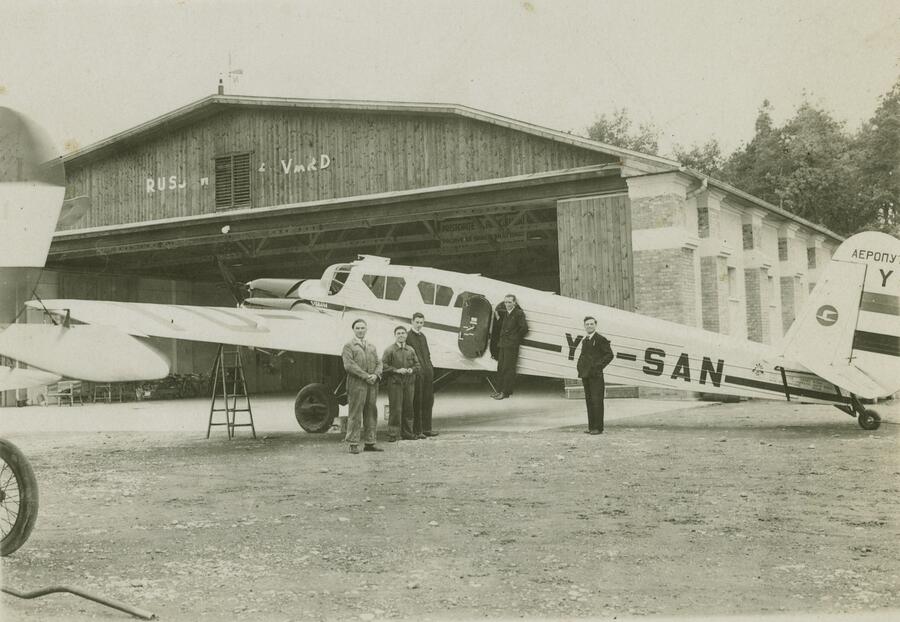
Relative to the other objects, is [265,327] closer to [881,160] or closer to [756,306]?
[881,160]

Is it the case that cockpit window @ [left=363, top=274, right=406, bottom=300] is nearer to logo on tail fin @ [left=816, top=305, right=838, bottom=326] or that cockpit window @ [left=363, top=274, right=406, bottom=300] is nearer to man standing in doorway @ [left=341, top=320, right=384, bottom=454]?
man standing in doorway @ [left=341, top=320, right=384, bottom=454]

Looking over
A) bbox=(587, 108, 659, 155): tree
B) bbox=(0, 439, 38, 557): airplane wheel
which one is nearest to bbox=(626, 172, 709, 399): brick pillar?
bbox=(0, 439, 38, 557): airplane wheel

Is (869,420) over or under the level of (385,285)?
under

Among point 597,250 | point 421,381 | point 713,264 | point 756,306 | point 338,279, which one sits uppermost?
point 597,250

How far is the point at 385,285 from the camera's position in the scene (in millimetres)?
12945

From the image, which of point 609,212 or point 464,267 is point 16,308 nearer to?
point 609,212

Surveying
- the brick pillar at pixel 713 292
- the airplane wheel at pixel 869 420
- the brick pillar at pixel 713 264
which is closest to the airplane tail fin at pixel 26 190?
the airplane wheel at pixel 869 420

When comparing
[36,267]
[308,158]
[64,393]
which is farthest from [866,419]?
[64,393]

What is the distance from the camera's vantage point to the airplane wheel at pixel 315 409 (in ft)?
38.8

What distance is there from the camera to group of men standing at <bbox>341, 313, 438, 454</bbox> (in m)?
9.59

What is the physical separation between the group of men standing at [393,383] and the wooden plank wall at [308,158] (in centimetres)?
711

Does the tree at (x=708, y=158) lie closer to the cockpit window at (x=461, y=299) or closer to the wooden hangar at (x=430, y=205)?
the wooden hangar at (x=430, y=205)

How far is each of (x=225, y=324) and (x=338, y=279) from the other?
106 inches

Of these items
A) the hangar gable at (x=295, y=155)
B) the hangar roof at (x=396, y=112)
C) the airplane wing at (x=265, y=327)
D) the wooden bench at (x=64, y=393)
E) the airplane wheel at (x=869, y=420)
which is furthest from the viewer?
the wooden bench at (x=64, y=393)
